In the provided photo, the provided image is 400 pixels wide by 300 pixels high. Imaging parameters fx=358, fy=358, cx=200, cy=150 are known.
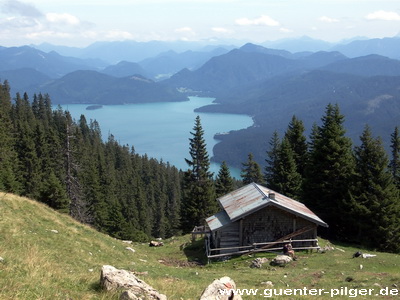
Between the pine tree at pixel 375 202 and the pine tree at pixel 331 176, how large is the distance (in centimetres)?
168

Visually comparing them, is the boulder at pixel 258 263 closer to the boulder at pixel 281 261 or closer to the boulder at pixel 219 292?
the boulder at pixel 281 261

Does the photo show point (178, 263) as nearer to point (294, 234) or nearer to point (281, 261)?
point (281, 261)

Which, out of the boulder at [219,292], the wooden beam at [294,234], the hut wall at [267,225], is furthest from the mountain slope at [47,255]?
the wooden beam at [294,234]

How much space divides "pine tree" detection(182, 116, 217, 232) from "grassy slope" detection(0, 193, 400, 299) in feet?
70.5

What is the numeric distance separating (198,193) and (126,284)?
1769 inches

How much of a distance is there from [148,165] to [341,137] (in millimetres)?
103939

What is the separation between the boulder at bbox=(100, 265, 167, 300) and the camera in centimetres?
Result: 957

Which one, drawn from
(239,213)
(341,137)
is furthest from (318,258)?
(341,137)

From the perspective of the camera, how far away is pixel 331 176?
39844 mm

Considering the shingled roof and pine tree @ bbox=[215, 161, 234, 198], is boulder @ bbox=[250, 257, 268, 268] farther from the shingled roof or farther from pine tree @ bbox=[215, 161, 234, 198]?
pine tree @ bbox=[215, 161, 234, 198]

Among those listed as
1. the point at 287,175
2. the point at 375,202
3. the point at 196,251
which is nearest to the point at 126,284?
the point at 196,251

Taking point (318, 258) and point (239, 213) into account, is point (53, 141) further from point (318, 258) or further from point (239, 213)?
point (318, 258)

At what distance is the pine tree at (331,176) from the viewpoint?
39213 mm

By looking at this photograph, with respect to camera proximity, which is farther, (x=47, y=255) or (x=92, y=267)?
(x=92, y=267)
